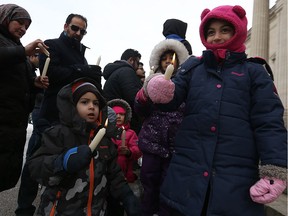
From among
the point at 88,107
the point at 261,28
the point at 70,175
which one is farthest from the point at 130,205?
the point at 261,28

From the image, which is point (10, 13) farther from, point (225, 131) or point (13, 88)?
point (225, 131)

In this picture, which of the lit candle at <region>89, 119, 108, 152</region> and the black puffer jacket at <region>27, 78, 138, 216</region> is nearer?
the lit candle at <region>89, 119, 108, 152</region>

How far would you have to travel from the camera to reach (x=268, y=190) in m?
1.46

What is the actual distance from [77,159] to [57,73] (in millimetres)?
1371

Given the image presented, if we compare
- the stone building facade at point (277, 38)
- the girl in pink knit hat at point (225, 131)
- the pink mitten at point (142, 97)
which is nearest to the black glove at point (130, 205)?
the girl in pink knit hat at point (225, 131)

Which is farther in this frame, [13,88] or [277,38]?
[277,38]

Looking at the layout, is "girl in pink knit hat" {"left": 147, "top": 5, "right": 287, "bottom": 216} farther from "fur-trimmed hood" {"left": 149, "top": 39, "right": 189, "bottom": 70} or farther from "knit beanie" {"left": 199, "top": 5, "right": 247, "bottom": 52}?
"fur-trimmed hood" {"left": 149, "top": 39, "right": 189, "bottom": 70}

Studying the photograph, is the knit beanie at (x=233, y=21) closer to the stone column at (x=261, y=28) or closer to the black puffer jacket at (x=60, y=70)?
the black puffer jacket at (x=60, y=70)

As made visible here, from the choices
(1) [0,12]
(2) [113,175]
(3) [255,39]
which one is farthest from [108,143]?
(3) [255,39]

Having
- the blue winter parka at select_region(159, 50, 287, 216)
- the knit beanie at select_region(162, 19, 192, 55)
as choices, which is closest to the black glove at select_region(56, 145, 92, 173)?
the blue winter parka at select_region(159, 50, 287, 216)

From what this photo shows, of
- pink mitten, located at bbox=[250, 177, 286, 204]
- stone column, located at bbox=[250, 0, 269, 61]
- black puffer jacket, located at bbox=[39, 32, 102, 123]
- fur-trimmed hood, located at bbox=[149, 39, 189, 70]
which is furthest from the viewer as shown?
stone column, located at bbox=[250, 0, 269, 61]

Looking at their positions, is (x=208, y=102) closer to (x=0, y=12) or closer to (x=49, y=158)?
(x=49, y=158)

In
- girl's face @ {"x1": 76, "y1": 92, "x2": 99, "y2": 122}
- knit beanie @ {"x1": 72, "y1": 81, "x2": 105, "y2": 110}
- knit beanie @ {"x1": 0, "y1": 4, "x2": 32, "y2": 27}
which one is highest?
knit beanie @ {"x1": 0, "y1": 4, "x2": 32, "y2": 27}

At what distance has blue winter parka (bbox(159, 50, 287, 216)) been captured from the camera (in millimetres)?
1592
